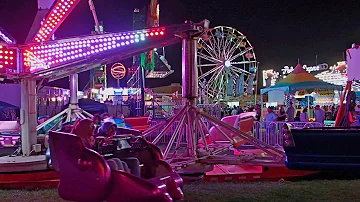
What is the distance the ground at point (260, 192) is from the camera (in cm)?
601

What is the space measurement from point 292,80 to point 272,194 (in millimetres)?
10084

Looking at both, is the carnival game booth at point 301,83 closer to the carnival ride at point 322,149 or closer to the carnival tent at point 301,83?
the carnival tent at point 301,83

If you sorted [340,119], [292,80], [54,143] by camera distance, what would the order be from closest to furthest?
[54,143] → [340,119] → [292,80]

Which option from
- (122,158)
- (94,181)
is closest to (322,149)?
(122,158)

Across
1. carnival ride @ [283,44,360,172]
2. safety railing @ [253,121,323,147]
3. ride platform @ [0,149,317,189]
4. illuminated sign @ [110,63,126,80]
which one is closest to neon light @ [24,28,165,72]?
ride platform @ [0,149,317,189]

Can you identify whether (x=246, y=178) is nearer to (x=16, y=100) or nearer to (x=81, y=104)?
(x=16, y=100)

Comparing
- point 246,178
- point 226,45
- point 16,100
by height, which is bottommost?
point 246,178

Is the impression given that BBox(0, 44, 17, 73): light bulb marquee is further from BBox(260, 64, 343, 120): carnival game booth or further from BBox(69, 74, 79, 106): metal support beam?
BBox(260, 64, 343, 120): carnival game booth

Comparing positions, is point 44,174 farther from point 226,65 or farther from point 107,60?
point 226,65

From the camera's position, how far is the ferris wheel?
98.1 feet

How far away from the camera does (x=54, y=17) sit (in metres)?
8.23

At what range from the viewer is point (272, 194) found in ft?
20.6

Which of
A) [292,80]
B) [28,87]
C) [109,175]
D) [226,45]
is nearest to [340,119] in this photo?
[109,175]

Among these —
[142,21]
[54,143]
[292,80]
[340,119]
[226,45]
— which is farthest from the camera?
[226,45]
